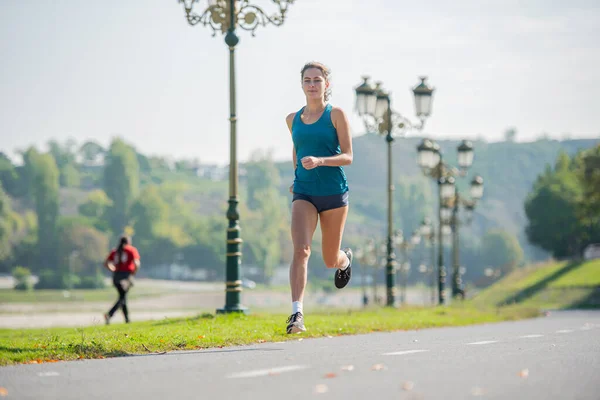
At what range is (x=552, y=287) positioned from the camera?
65.2 metres

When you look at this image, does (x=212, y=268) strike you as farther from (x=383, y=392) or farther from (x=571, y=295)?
(x=383, y=392)

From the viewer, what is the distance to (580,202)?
64.5 m

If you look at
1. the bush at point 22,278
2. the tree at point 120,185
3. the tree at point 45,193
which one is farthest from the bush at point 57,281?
the tree at point 120,185

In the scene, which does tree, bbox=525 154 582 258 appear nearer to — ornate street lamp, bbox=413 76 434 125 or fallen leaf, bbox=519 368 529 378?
A: ornate street lamp, bbox=413 76 434 125

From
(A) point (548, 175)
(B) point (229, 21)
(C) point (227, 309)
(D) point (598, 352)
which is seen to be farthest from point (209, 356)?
(A) point (548, 175)

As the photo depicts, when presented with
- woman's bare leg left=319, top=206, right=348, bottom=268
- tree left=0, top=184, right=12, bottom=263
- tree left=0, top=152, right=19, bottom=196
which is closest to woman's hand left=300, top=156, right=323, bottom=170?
woman's bare leg left=319, top=206, right=348, bottom=268

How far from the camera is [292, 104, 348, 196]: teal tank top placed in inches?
344

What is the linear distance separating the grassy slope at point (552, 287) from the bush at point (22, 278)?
7551 cm

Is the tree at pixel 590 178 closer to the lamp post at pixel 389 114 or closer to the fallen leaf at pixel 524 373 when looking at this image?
the lamp post at pixel 389 114

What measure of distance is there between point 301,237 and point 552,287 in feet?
193

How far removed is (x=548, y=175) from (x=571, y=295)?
131 feet

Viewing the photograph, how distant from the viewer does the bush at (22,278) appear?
13488 centimetres

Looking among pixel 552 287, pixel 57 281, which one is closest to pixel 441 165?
pixel 552 287

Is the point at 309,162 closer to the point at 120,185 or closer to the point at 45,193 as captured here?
the point at 45,193
